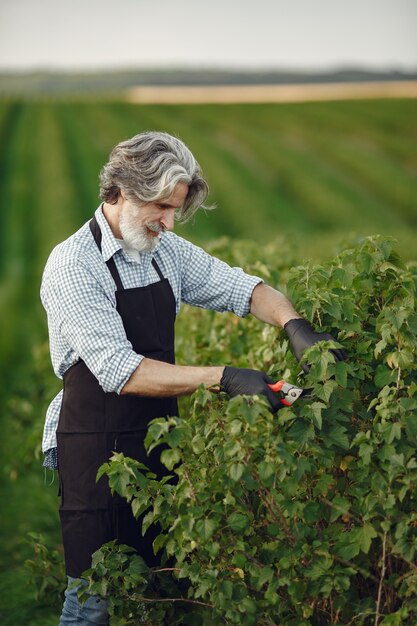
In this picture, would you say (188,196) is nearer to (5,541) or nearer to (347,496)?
(347,496)

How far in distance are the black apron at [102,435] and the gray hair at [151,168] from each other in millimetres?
219

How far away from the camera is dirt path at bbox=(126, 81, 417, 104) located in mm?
38594

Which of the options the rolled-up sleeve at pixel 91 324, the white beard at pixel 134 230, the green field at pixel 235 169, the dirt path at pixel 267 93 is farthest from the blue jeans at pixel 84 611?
the dirt path at pixel 267 93

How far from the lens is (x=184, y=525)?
316cm

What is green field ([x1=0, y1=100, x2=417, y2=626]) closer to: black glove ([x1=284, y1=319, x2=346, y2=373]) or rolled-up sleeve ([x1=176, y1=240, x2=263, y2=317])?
rolled-up sleeve ([x1=176, y1=240, x2=263, y2=317])

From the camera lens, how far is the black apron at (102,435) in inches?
141

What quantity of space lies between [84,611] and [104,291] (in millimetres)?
1092

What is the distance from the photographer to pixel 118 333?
341 cm

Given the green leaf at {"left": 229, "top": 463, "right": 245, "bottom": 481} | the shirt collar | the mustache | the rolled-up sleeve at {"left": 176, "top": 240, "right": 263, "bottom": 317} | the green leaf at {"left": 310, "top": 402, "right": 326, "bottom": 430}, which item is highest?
the mustache

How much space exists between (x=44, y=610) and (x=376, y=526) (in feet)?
7.49

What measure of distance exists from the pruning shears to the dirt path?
35.7 m

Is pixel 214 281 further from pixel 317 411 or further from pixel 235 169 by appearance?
pixel 235 169

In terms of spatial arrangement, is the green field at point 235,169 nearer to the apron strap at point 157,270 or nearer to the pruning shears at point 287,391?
the apron strap at point 157,270

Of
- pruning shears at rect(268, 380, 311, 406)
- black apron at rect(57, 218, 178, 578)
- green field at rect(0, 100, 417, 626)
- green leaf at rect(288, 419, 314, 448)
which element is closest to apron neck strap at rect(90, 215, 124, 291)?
black apron at rect(57, 218, 178, 578)
